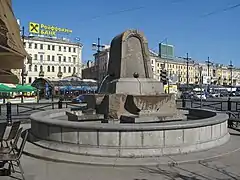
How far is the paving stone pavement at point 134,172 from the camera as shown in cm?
571

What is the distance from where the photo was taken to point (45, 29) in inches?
3538

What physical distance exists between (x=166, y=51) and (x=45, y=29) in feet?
168

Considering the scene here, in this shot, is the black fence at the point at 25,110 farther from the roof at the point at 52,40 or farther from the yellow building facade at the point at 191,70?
the yellow building facade at the point at 191,70

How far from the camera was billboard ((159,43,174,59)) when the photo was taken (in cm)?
11300


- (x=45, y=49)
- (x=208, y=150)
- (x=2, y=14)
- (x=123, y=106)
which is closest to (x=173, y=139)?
(x=208, y=150)

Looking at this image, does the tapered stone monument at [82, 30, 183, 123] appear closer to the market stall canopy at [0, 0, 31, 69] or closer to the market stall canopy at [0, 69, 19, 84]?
the market stall canopy at [0, 69, 19, 84]

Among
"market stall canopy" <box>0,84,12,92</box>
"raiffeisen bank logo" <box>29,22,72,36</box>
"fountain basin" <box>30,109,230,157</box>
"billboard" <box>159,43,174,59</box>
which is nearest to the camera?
"fountain basin" <box>30,109,230,157</box>

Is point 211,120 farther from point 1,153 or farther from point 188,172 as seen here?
point 1,153

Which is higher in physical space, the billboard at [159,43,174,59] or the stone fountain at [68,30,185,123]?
the billboard at [159,43,174,59]

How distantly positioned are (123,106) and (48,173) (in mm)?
4094

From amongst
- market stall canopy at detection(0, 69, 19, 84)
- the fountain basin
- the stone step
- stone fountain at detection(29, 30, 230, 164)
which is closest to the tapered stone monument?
stone fountain at detection(29, 30, 230, 164)

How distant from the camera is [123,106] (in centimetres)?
958

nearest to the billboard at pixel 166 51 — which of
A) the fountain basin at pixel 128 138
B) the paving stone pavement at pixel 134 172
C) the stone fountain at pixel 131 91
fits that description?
the stone fountain at pixel 131 91

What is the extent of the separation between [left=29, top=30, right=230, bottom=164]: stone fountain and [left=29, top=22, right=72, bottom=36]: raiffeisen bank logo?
259ft
